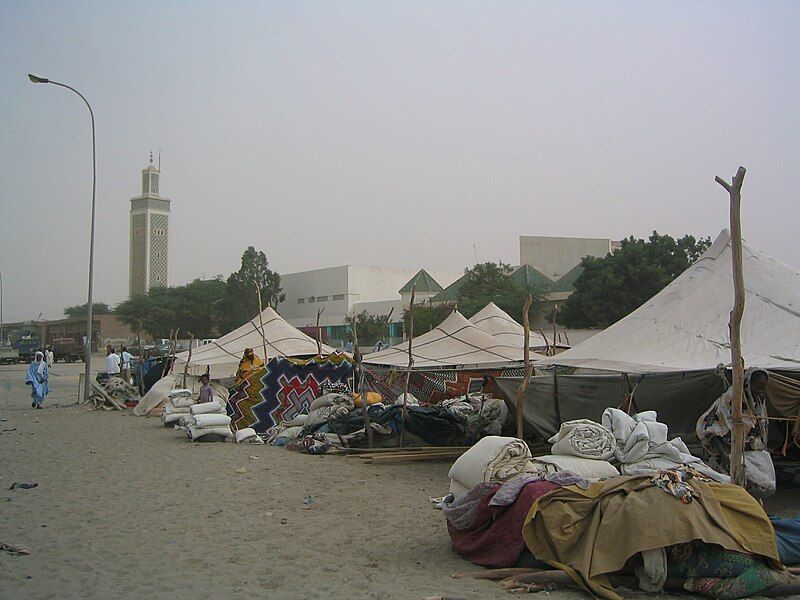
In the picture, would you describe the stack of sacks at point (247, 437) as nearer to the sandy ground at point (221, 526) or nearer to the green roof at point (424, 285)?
the sandy ground at point (221, 526)

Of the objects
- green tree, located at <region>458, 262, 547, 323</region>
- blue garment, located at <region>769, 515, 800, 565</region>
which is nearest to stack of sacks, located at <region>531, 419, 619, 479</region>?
blue garment, located at <region>769, 515, 800, 565</region>

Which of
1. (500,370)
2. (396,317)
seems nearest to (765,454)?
(500,370)

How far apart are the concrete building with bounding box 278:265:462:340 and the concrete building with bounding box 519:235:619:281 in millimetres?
6554

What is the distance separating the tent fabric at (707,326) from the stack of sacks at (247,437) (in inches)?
216

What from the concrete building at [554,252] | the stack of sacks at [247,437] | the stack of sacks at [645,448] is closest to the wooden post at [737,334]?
the stack of sacks at [645,448]

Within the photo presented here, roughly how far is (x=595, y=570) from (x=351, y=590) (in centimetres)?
160

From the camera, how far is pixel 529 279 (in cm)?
4088

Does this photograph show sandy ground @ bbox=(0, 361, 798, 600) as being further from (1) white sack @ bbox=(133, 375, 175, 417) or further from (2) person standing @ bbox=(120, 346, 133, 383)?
(2) person standing @ bbox=(120, 346, 133, 383)

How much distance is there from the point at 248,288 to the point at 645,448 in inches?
1959

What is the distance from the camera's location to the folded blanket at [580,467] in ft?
20.4

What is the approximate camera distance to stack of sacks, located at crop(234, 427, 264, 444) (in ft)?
41.5

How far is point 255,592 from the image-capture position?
4.94 meters

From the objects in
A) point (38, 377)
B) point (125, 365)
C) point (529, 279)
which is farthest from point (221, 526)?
point (529, 279)

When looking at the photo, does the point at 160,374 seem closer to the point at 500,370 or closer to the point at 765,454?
the point at 500,370
